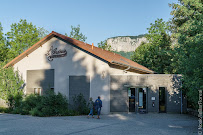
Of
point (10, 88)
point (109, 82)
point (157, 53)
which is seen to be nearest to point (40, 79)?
point (10, 88)

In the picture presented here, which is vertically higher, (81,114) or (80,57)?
(80,57)

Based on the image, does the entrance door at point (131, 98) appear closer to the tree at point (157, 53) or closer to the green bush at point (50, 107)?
the green bush at point (50, 107)

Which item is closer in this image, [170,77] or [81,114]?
[81,114]

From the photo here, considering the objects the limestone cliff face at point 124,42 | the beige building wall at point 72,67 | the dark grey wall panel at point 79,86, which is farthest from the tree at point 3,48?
the limestone cliff face at point 124,42

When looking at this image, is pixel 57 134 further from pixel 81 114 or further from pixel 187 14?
pixel 187 14

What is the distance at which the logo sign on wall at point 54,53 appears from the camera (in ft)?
67.0

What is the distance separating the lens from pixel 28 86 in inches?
898

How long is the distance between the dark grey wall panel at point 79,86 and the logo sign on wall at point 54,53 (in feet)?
7.83

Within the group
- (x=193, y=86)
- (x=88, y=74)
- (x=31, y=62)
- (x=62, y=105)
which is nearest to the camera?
(x=193, y=86)

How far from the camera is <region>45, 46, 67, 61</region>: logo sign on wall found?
67.0 feet

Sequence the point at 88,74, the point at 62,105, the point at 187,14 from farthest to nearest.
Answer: the point at 187,14
the point at 88,74
the point at 62,105

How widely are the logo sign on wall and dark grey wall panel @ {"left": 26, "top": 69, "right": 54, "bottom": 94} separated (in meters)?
1.35

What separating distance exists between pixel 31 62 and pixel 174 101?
1443cm

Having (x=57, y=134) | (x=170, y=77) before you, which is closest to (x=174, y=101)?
(x=170, y=77)
